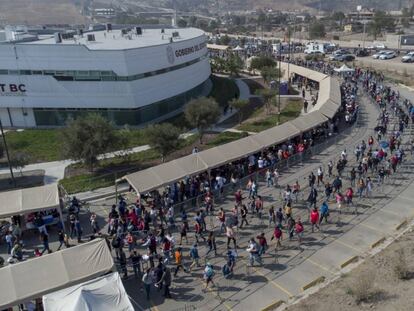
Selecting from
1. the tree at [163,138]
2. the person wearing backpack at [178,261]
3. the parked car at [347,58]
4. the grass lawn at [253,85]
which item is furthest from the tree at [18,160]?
the parked car at [347,58]

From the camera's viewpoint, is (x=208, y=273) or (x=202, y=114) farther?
(x=202, y=114)

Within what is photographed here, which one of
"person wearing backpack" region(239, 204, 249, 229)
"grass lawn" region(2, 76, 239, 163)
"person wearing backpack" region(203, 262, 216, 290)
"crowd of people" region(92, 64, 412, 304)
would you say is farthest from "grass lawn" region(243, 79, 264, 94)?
"person wearing backpack" region(203, 262, 216, 290)

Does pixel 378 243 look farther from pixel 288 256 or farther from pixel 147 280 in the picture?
pixel 147 280

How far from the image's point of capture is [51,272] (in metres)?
14.0

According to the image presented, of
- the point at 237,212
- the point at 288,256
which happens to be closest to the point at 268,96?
the point at 237,212

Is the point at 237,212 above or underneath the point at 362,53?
above

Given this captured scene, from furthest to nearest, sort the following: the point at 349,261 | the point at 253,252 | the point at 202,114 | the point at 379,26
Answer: the point at 379,26 → the point at 202,114 → the point at 349,261 → the point at 253,252

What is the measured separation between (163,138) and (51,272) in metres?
14.4

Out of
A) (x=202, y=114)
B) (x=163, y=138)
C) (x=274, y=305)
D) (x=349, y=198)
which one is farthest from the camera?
(x=202, y=114)

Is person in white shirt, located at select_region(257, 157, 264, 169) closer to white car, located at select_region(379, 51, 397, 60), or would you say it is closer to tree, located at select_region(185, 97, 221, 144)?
tree, located at select_region(185, 97, 221, 144)

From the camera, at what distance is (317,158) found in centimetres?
2866

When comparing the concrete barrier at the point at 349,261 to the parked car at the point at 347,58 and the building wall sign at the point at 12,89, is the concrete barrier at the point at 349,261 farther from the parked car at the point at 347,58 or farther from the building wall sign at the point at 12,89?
the parked car at the point at 347,58

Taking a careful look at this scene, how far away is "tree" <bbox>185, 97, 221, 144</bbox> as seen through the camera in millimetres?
32344

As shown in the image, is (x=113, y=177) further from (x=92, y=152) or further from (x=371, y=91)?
(x=371, y=91)
